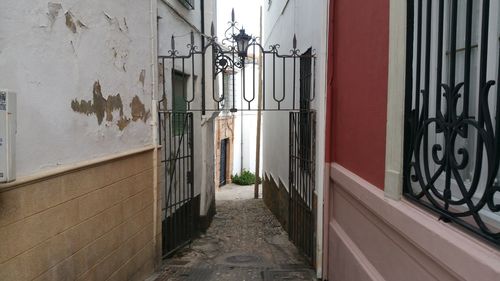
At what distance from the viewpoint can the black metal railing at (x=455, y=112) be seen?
179 centimetres

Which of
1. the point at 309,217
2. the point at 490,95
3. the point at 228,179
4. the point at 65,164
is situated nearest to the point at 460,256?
the point at 490,95

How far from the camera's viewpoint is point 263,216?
39.0 ft

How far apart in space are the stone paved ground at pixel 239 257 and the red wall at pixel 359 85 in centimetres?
191

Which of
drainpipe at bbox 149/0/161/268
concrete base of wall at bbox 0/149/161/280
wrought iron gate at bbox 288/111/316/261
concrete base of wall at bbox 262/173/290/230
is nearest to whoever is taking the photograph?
concrete base of wall at bbox 0/149/161/280

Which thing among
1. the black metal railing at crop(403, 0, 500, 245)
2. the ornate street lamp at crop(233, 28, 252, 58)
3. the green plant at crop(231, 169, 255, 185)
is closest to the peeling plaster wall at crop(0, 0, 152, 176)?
the ornate street lamp at crop(233, 28, 252, 58)

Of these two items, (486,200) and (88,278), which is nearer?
(486,200)

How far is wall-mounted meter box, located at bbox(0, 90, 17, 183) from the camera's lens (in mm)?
2421

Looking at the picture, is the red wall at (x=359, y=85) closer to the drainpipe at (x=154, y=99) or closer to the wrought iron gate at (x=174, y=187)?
the drainpipe at (x=154, y=99)

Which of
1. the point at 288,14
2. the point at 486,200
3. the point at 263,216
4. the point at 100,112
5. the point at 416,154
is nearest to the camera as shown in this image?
the point at 486,200

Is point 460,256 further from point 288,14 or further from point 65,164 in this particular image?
point 288,14

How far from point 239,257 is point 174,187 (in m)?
1.43

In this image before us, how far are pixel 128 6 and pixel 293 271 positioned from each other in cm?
378

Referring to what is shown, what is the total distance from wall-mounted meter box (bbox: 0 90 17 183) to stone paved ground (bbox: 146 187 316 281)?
334cm

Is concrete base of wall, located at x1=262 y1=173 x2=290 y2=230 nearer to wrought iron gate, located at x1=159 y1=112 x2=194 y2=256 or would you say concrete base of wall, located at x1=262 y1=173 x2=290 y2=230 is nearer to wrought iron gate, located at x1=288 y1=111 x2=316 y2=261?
wrought iron gate, located at x1=288 y1=111 x2=316 y2=261
